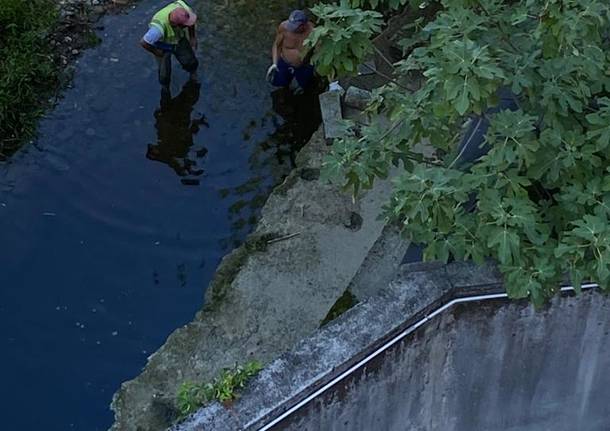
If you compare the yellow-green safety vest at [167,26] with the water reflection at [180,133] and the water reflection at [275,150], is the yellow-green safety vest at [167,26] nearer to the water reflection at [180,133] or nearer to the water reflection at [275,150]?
the water reflection at [180,133]

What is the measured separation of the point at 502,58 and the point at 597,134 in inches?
20.7

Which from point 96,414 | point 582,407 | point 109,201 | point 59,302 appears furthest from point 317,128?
point 582,407

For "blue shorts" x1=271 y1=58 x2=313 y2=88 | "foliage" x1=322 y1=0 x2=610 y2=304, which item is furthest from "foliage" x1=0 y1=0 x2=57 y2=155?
"foliage" x1=322 y1=0 x2=610 y2=304

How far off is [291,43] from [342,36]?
4.46 m

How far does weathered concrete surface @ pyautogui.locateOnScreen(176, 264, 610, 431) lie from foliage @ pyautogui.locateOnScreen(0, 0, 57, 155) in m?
5.22

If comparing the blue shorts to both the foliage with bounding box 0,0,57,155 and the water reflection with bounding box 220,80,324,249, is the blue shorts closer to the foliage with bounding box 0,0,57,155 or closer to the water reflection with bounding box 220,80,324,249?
the water reflection with bounding box 220,80,324,249

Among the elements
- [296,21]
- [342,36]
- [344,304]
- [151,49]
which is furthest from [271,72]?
[342,36]

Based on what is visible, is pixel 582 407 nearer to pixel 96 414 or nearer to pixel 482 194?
pixel 482 194

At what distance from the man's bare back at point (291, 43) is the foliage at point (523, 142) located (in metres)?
4.44

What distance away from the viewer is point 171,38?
862cm

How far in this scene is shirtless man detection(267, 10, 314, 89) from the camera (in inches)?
332

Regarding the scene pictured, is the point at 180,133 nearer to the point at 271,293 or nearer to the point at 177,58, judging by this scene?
the point at 177,58

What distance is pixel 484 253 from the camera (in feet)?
13.0

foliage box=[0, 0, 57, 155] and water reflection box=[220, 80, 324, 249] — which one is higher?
foliage box=[0, 0, 57, 155]
